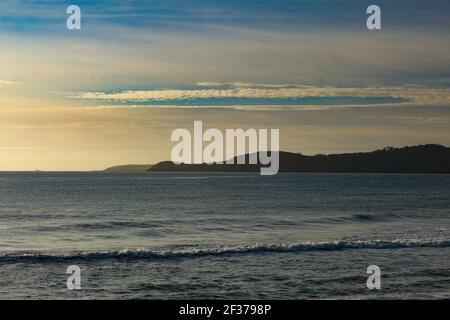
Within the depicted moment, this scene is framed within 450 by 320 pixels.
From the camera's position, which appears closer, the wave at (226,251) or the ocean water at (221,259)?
the ocean water at (221,259)

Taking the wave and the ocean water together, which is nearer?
the ocean water

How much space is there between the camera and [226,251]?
2967 centimetres

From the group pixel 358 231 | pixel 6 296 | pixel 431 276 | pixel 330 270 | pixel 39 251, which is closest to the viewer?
pixel 6 296

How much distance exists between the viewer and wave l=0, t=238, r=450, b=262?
27.9 metres

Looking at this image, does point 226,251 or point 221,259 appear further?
point 226,251

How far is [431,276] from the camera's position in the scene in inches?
871

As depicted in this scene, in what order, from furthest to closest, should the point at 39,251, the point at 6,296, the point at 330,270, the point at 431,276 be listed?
the point at 39,251 < the point at 330,270 < the point at 431,276 < the point at 6,296

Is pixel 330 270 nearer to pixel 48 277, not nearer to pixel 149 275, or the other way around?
pixel 149 275

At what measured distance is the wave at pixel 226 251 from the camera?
1099 inches

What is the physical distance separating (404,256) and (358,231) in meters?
15.9

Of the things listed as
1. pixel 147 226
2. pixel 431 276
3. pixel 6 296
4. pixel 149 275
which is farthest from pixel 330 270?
pixel 147 226
